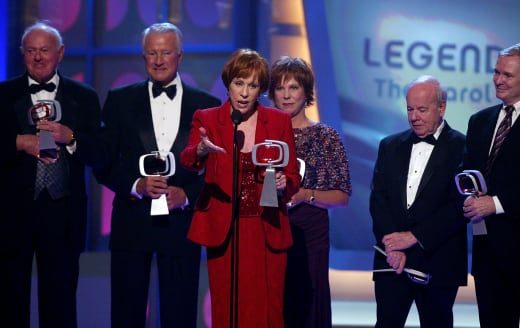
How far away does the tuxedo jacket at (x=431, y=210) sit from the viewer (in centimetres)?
395

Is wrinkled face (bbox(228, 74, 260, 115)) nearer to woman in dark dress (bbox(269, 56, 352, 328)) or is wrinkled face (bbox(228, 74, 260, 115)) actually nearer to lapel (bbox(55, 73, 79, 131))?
woman in dark dress (bbox(269, 56, 352, 328))

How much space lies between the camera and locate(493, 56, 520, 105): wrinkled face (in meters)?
3.89

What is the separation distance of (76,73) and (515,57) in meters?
3.74

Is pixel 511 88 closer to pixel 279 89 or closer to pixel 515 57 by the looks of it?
pixel 515 57

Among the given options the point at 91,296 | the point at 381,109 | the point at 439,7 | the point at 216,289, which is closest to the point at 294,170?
the point at 216,289

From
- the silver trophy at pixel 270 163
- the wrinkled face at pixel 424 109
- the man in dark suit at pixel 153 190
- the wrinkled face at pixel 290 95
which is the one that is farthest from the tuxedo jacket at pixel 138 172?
the wrinkled face at pixel 424 109

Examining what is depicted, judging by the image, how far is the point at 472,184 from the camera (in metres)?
3.77

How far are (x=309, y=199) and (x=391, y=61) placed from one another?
7.90ft

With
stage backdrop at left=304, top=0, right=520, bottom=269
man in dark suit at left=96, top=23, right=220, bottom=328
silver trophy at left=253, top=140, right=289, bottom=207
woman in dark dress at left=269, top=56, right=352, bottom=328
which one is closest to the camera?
silver trophy at left=253, top=140, right=289, bottom=207

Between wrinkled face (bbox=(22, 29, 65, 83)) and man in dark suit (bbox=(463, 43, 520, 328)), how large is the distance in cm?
229

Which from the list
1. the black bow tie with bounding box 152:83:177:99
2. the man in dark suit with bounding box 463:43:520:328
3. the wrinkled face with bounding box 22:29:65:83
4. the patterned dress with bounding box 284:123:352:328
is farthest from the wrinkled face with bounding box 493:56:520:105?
the wrinkled face with bounding box 22:29:65:83

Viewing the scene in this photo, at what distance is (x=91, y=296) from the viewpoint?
207 inches

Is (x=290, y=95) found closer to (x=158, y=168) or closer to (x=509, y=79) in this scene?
(x=158, y=168)

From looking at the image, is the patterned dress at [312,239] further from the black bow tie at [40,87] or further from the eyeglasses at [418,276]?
the black bow tie at [40,87]
